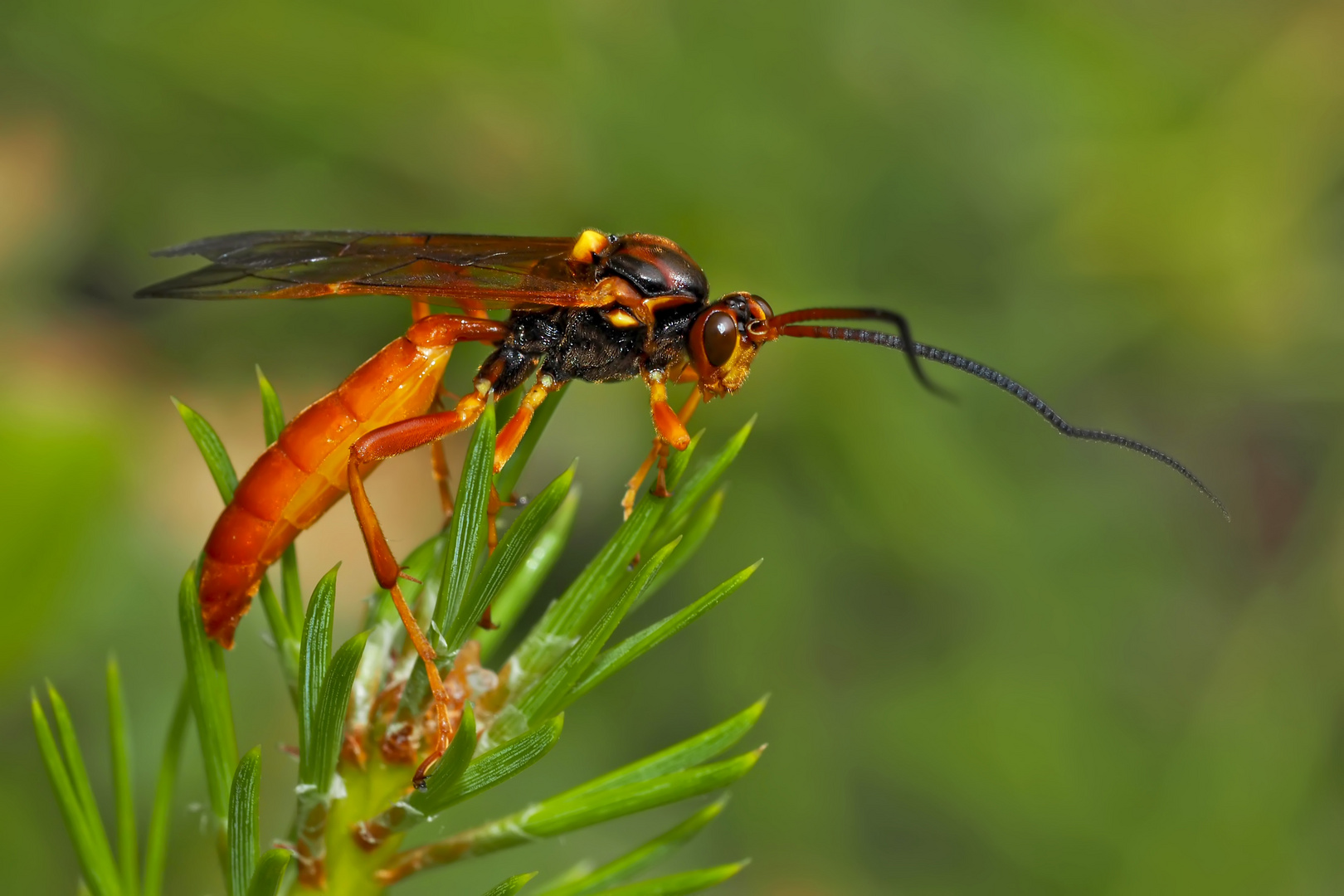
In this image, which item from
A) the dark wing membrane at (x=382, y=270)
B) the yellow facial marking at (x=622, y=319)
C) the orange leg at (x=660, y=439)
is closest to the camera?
the orange leg at (x=660, y=439)

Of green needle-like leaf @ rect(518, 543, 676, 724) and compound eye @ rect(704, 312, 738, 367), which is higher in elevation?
compound eye @ rect(704, 312, 738, 367)

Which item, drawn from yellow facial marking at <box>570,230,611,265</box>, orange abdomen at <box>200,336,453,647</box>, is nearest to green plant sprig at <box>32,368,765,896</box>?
orange abdomen at <box>200,336,453,647</box>

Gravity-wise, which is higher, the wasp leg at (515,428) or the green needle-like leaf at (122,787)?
the wasp leg at (515,428)

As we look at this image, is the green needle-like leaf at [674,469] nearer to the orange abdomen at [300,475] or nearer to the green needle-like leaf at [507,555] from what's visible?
the green needle-like leaf at [507,555]

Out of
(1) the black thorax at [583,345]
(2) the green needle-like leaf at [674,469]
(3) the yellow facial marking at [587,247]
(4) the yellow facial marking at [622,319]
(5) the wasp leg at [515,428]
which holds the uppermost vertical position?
(3) the yellow facial marking at [587,247]

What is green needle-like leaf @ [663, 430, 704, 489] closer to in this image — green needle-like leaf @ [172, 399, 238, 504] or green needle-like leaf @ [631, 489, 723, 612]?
green needle-like leaf @ [631, 489, 723, 612]

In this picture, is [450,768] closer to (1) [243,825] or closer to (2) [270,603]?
(1) [243,825]

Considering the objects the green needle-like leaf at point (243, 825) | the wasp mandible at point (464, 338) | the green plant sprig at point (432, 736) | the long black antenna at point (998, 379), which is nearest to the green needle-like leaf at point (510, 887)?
the green plant sprig at point (432, 736)
